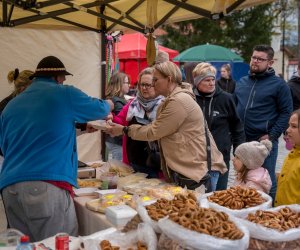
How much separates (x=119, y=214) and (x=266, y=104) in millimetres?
2377

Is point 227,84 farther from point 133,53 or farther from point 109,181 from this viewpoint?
point 109,181

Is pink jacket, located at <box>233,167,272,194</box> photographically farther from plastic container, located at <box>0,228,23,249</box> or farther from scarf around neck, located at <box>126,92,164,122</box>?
plastic container, located at <box>0,228,23,249</box>

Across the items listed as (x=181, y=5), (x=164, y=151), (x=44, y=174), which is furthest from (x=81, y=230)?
(x=181, y=5)

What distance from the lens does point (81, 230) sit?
3148 millimetres

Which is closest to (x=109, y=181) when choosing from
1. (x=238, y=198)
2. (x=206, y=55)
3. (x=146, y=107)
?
(x=146, y=107)

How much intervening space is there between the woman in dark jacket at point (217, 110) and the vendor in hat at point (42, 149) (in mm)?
1383

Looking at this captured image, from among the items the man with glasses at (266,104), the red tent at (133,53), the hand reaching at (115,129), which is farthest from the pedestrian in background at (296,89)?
the red tent at (133,53)

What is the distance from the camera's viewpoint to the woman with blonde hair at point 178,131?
124 inches

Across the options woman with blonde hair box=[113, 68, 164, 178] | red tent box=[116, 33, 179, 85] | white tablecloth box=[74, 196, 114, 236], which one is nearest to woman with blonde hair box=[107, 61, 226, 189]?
woman with blonde hair box=[113, 68, 164, 178]

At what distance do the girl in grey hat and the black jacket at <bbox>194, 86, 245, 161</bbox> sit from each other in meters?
0.90

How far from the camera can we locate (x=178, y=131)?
3199 millimetres

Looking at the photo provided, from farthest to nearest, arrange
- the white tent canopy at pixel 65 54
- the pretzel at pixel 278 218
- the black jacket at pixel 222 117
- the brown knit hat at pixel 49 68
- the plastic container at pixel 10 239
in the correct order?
the white tent canopy at pixel 65 54
the black jacket at pixel 222 117
the brown knit hat at pixel 49 68
the plastic container at pixel 10 239
the pretzel at pixel 278 218

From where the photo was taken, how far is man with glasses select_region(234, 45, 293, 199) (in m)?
4.33

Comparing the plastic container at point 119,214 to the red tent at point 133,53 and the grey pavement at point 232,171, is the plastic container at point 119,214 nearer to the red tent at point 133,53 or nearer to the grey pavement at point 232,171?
the grey pavement at point 232,171
